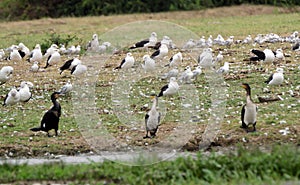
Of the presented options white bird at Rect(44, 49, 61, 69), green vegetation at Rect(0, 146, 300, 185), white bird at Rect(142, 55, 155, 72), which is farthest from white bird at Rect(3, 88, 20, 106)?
white bird at Rect(44, 49, 61, 69)

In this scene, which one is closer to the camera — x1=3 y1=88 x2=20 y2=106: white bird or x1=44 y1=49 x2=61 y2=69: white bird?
x1=3 y1=88 x2=20 y2=106: white bird

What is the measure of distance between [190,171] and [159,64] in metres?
10.4

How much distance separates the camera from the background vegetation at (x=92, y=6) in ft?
130

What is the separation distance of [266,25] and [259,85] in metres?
15.4

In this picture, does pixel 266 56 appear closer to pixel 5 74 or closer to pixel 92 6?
pixel 5 74

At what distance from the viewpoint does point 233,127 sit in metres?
11.3

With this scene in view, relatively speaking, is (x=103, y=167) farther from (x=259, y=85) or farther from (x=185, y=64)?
(x=185, y=64)

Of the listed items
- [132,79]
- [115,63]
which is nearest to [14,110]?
[132,79]

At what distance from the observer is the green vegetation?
315 inches

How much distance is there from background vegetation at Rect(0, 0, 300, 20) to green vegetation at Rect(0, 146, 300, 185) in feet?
101

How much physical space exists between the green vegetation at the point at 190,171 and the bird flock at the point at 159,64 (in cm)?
250

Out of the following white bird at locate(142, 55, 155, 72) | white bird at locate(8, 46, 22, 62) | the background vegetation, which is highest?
white bird at locate(142, 55, 155, 72)

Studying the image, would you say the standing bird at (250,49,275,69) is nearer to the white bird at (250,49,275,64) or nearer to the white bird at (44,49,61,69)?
the white bird at (250,49,275,64)

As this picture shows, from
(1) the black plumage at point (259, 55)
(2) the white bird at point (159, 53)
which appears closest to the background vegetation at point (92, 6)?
(2) the white bird at point (159, 53)
